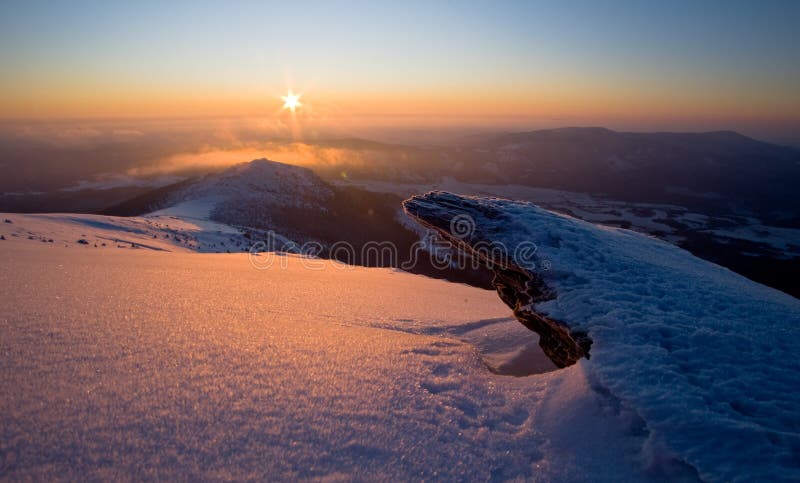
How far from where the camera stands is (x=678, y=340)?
386 centimetres

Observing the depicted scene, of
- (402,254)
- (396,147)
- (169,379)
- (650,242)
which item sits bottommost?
(402,254)

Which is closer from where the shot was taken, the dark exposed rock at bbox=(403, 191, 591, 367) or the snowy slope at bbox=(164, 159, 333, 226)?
the dark exposed rock at bbox=(403, 191, 591, 367)

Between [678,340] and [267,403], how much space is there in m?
4.02

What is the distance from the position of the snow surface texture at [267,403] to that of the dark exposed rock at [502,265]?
66 centimetres

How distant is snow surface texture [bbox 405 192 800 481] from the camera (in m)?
2.77

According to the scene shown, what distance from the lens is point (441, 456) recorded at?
8.96 feet

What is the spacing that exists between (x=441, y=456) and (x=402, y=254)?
31959 millimetres

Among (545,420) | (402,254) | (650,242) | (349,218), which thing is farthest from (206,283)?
(349,218)

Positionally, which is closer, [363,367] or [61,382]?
[61,382]

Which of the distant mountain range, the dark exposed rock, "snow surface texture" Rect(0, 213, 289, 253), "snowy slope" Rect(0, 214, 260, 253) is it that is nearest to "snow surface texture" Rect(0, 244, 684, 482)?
the dark exposed rock

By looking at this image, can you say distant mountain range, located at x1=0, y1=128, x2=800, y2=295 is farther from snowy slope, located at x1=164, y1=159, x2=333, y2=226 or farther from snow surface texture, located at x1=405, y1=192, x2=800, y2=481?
snow surface texture, located at x1=405, y1=192, x2=800, y2=481

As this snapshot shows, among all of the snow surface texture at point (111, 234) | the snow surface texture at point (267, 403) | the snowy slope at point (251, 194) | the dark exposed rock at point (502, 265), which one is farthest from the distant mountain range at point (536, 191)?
the snow surface texture at point (267, 403)

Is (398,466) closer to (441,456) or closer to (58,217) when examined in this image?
(441,456)

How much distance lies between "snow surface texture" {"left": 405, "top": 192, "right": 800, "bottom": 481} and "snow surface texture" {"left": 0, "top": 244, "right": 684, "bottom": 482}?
0.25 meters
